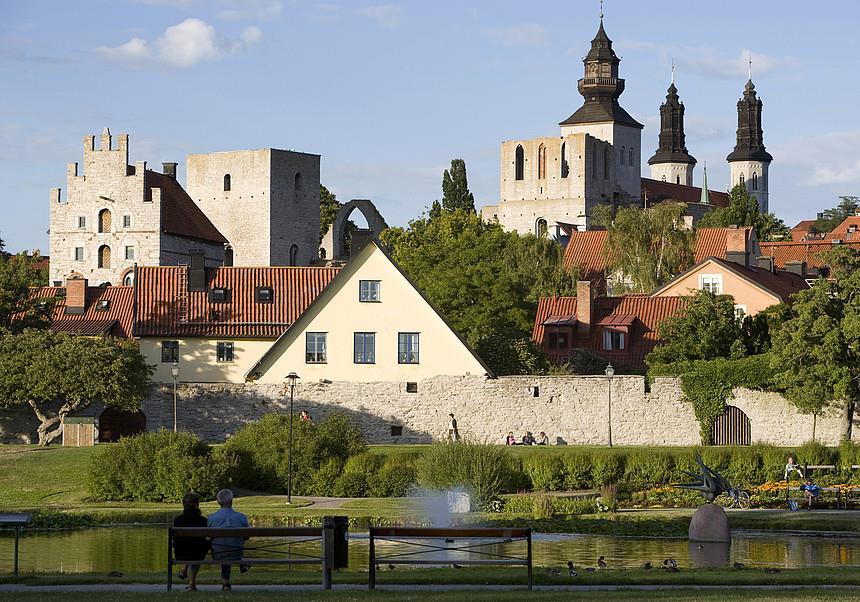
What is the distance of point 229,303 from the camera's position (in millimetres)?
57781

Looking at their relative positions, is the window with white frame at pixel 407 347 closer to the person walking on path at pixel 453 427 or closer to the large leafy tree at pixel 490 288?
the person walking on path at pixel 453 427

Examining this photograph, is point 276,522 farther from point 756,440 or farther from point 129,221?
point 129,221

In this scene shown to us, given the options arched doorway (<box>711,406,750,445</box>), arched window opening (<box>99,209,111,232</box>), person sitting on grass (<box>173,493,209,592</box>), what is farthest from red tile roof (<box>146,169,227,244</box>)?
person sitting on grass (<box>173,493,209,592</box>)

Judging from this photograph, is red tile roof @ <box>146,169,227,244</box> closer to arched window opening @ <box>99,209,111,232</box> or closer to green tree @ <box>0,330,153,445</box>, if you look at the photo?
arched window opening @ <box>99,209,111,232</box>

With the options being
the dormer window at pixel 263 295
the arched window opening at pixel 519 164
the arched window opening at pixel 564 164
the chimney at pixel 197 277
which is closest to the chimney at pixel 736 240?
the dormer window at pixel 263 295

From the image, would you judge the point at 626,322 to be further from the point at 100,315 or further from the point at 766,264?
the point at 100,315

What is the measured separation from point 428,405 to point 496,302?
34.4 ft

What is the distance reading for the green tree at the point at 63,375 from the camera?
159ft

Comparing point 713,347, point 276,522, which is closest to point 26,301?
point 713,347

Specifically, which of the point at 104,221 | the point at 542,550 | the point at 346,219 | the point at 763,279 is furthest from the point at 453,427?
the point at 346,219

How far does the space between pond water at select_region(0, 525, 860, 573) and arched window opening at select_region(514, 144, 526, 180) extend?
422 ft

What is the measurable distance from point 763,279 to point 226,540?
47209 mm

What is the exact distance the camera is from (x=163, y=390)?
52281mm

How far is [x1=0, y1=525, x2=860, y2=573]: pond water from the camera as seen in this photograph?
2430 centimetres
